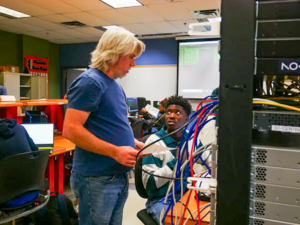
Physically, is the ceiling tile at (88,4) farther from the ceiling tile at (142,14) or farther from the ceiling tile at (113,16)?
the ceiling tile at (142,14)

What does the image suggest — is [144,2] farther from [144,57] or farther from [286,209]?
[286,209]

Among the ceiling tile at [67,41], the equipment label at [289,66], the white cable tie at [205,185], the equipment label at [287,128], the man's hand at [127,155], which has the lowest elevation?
the man's hand at [127,155]

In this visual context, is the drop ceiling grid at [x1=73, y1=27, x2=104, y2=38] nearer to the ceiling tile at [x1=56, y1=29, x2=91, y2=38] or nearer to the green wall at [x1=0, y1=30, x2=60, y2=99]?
the ceiling tile at [x1=56, y1=29, x2=91, y2=38]

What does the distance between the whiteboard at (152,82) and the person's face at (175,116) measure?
4.86m

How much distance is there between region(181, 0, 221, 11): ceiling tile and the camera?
4.30 metres

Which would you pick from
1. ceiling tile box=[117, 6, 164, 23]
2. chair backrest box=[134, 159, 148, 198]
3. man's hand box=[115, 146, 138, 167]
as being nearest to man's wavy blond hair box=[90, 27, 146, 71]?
man's hand box=[115, 146, 138, 167]

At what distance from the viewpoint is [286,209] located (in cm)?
51

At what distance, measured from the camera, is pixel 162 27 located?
236 inches

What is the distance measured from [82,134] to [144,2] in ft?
12.0

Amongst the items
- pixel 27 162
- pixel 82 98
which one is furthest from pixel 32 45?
pixel 82 98

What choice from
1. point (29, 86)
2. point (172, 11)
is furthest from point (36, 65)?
point (172, 11)

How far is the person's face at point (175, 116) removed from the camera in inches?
84.5

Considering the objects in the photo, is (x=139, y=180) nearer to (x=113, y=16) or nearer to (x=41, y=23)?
(x=113, y=16)

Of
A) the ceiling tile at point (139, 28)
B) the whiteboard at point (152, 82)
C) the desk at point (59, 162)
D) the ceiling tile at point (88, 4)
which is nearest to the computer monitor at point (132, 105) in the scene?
the whiteboard at point (152, 82)
